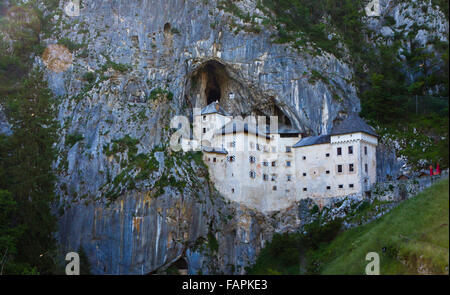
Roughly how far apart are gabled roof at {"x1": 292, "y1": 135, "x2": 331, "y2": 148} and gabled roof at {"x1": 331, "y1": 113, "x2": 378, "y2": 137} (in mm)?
1150

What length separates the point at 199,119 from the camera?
65875mm

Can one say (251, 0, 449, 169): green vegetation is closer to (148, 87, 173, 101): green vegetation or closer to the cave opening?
the cave opening

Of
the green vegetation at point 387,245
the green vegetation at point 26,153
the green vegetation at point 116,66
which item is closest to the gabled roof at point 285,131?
the green vegetation at point 387,245

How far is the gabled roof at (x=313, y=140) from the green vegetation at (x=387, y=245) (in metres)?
9.69

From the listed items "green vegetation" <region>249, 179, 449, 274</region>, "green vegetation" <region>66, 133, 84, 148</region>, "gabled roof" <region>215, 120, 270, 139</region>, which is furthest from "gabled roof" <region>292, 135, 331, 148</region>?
"green vegetation" <region>66, 133, 84, 148</region>

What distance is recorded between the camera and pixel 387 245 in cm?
4366

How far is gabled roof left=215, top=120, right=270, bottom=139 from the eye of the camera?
6211 centimetres

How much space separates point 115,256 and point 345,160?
27359 millimetres

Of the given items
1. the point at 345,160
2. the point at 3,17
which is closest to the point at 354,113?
the point at 345,160

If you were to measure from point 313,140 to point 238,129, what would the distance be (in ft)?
29.6

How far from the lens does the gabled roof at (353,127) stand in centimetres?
5809

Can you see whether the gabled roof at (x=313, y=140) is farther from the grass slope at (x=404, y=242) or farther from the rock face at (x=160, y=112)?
the grass slope at (x=404, y=242)

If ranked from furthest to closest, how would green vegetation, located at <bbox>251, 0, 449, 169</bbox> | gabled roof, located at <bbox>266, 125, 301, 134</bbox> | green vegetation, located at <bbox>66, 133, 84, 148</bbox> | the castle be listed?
1. gabled roof, located at <bbox>266, 125, 301, 134</bbox>
2. green vegetation, located at <bbox>66, 133, 84, 148</bbox>
3. green vegetation, located at <bbox>251, 0, 449, 169</bbox>
4. the castle

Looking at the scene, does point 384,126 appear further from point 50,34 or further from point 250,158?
point 50,34
